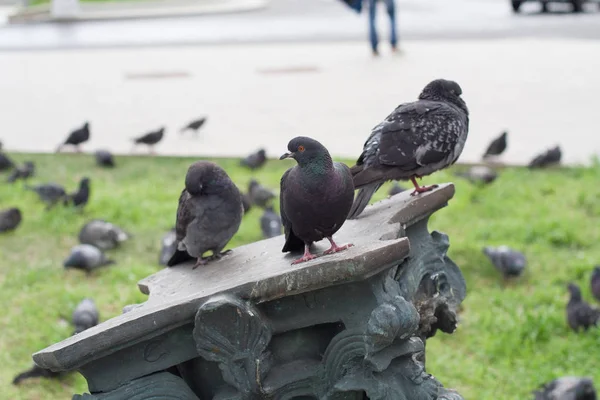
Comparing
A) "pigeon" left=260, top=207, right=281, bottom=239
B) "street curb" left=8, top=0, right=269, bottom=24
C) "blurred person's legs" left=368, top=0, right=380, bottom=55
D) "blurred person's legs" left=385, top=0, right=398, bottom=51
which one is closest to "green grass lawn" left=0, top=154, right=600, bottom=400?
"pigeon" left=260, top=207, right=281, bottom=239

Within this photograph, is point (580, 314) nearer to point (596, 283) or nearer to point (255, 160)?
point (596, 283)

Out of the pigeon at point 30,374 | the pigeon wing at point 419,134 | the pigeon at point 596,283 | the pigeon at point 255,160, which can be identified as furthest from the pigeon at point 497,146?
the pigeon at point 30,374

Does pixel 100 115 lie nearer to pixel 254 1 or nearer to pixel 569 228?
pixel 569 228

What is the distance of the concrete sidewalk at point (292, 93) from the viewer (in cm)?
1059

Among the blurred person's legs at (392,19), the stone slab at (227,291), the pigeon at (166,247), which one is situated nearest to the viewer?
the stone slab at (227,291)

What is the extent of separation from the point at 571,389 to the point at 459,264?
7.51 ft

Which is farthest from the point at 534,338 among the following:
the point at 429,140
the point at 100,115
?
the point at 100,115

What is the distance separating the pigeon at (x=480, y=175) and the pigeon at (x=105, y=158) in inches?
155

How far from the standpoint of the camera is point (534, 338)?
6160mm

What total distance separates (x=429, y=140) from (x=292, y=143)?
118cm

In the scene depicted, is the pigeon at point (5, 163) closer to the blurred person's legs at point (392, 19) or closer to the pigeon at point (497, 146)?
the pigeon at point (497, 146)

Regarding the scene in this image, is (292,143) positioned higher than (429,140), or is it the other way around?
(292,143)

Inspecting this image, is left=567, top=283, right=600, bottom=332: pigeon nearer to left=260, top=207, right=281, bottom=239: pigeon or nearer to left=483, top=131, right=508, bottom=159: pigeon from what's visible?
left=260, top=207, right=281, bottom=239: pigeon

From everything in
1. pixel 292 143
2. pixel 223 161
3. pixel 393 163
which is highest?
pixel 292 143
